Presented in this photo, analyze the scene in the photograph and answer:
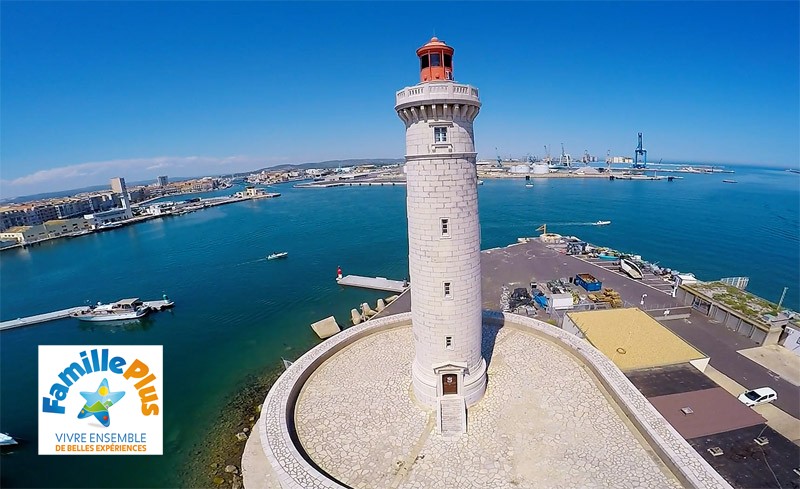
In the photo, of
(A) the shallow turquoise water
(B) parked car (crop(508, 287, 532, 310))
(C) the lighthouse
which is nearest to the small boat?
(A) the shallow turquoise water

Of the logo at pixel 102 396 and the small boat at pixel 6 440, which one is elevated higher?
the logo at pixel 102 396

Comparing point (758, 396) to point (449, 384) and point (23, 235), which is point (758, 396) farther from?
point (23, 235)

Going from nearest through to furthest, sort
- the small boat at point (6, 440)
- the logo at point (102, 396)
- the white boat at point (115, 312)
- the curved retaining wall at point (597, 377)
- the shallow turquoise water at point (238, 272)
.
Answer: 1. the curved retaining wall at point (597, 377)
2. the logo at point (102, 396)
3. the small boat at point (6, 440)
4. the shallow turquoise water at point (238, 272)
5. the white boat at point (115, 312)

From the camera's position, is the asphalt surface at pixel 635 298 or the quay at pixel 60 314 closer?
the asphalt surface at pixel 635 298

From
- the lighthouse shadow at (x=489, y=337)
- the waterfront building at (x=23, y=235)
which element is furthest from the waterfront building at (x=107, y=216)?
the lighthouse shadow at (x=489, y=337)

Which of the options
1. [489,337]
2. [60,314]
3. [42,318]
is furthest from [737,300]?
[42,318]

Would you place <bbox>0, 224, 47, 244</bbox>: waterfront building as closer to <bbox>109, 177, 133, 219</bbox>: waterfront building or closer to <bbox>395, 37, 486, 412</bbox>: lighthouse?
<bbox>109, 177, 133, 219</bbox>: waterfront building

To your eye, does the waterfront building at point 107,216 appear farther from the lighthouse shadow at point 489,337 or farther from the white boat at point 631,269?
the white boat at point 631,269
